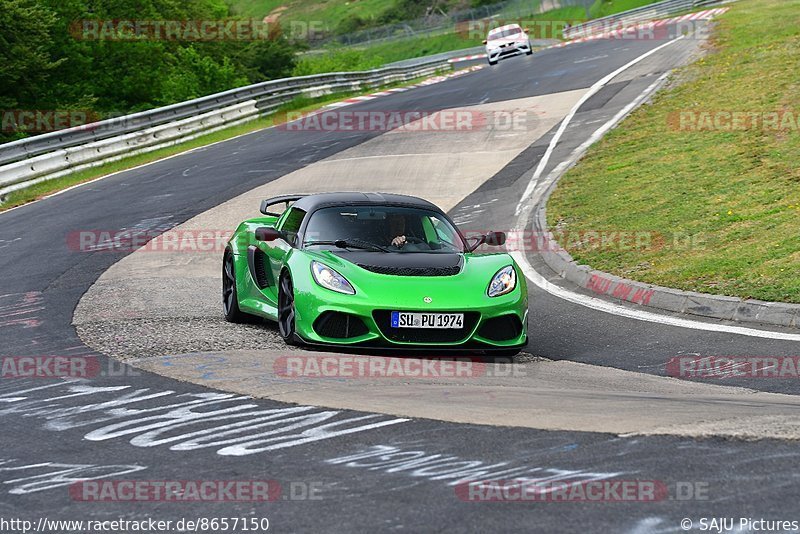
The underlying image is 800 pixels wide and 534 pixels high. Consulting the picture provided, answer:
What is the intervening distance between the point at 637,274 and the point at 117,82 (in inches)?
1417

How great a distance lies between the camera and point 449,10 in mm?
114125

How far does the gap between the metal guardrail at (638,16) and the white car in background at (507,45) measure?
16411 millimetres

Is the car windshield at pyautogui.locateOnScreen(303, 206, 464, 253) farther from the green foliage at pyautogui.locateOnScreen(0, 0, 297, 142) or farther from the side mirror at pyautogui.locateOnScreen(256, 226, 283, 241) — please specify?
the green foliage at pyautogui.locateOnScreen(0, 0, 297, 142)

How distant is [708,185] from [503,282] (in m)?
7.69

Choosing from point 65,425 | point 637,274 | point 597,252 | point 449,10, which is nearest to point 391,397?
point 65,425

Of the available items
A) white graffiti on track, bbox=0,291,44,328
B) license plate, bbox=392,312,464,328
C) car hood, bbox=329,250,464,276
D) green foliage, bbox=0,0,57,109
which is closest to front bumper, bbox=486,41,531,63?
green foliage, bbox=0,0,57,109

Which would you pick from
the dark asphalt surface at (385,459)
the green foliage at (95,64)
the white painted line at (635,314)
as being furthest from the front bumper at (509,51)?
the dark asphalt surface at (385,459)

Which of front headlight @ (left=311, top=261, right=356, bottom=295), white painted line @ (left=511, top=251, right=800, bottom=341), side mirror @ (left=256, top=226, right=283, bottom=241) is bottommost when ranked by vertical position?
white painted line @ (left=511, top=251, right=800, bottom=341)

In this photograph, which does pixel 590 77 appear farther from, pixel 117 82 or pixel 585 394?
pixel 585 394

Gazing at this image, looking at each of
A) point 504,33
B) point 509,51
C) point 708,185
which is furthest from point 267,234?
point 504,33

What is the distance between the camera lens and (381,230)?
33.4ft

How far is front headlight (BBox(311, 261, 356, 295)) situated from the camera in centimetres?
900

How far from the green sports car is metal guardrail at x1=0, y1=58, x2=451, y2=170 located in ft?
46.6

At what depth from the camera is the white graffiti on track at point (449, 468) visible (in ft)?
16.0
